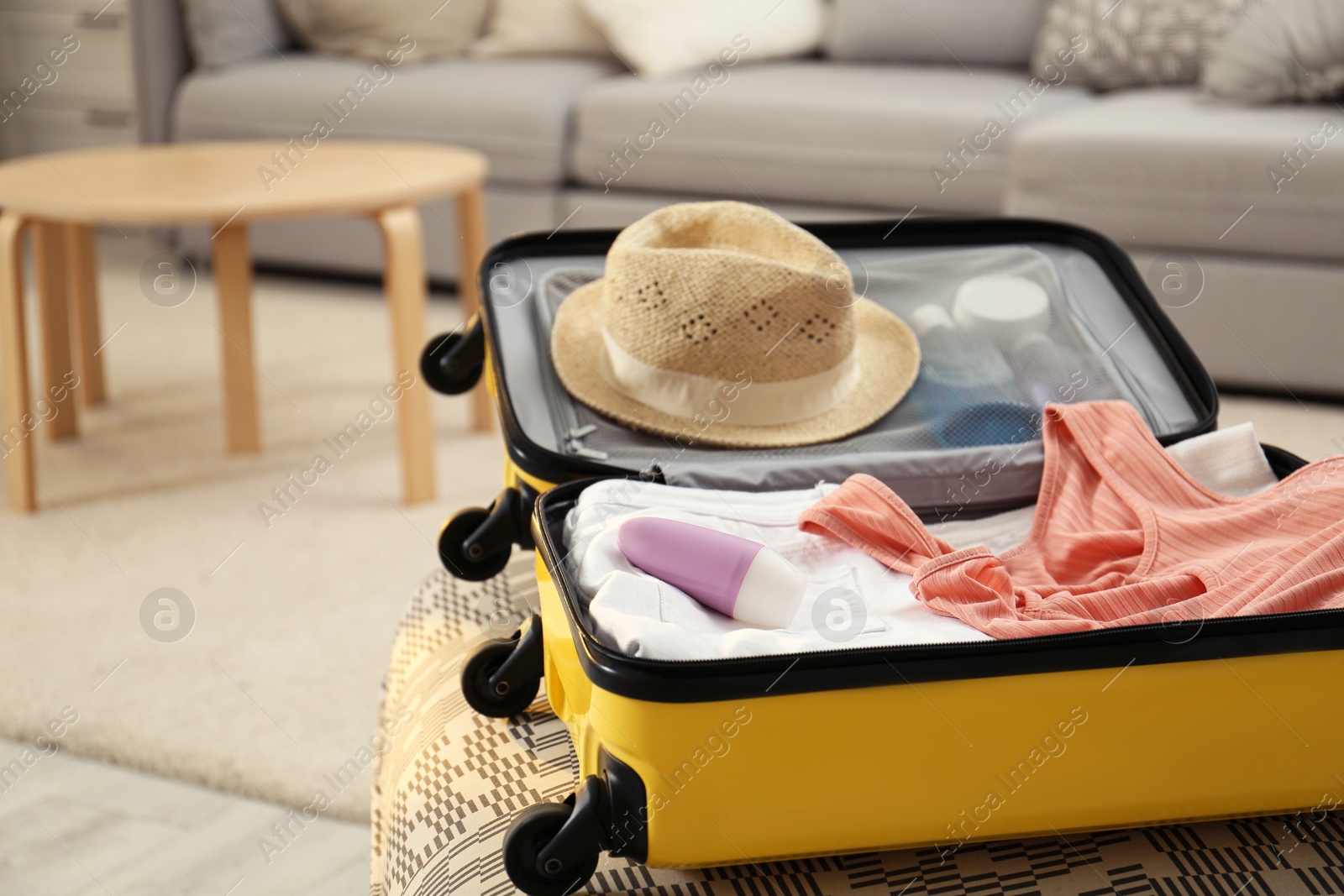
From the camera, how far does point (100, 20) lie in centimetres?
313

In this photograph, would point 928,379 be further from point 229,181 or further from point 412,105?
point 412,105

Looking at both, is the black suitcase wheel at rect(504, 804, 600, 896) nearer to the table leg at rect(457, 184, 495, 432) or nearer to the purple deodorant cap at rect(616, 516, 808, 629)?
the purple deodorant cap at rect(616, 516, 808, 629)

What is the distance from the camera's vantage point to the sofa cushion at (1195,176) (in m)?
1.79

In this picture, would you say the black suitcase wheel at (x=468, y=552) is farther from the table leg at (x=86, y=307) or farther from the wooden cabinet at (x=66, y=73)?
the wooden cabinet at (x=66, y=73)

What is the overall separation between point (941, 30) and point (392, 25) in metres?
1.20

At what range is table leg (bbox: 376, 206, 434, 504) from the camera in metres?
1.67

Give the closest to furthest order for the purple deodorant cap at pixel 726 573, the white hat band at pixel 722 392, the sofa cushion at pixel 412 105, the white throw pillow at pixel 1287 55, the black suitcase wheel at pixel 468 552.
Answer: the purple deodorant cap at pixel 726 573 < the black suitcase wheel at pixel 468 552 < the white hat band at pixel 722 392 < the white throw pillow at pixel 1287 55 < the sofa cushion at pixel 412 105

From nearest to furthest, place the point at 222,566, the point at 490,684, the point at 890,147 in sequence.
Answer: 1. the point at 490,684
2. the point at 222,566
3. the point at 890,147

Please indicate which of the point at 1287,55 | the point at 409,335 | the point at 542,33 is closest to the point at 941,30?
the point at 1287,55

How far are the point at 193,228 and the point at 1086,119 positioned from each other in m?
1.93

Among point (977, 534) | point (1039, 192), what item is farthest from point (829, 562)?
point (1039, 192)

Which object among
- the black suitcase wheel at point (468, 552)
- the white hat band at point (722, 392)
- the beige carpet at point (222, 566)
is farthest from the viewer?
the beige carpet at point (222, 566)

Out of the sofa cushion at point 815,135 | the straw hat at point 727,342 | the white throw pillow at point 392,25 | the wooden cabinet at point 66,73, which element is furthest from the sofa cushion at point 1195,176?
the wooden cabinet at point 66,73

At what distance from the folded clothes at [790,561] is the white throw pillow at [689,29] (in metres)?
1.85
